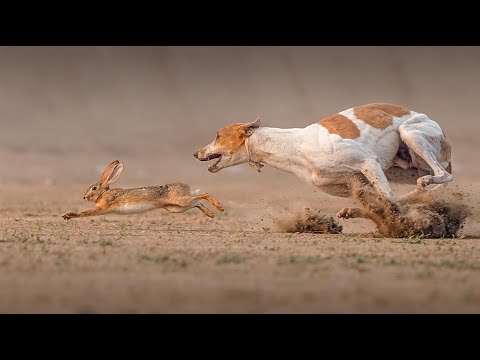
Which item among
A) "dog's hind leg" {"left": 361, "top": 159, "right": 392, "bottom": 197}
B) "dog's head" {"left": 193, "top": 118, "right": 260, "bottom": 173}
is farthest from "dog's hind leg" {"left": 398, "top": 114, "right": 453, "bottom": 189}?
"dog's head" {"left": 193, "top": 118, "right": 260, "bottom": 173}

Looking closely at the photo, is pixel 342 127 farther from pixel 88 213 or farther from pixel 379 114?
pixel 88 213

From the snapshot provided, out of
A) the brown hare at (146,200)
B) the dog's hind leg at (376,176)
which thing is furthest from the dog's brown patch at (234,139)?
the dog's hind leg at (376,176)

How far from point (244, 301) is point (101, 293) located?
1.00 metres

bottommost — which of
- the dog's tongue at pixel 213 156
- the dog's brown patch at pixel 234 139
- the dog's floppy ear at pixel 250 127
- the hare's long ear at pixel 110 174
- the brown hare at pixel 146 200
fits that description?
the brown hare at pixel 146 200

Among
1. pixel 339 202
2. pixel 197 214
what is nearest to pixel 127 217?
pixel 197 214

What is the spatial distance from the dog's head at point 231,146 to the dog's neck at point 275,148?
7 centimetres

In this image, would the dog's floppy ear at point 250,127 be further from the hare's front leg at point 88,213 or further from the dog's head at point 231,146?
the hare's front leg at point 88,213

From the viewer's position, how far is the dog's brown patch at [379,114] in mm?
9836

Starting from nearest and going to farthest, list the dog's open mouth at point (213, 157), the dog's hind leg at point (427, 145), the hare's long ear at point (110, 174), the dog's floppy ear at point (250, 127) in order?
the dog's hind leg at point (427, 145) < the dog's floppy ear at point (250, 127) < the dog's open mouth at point (213, 157) < the hare's long ear at point (110, 174)

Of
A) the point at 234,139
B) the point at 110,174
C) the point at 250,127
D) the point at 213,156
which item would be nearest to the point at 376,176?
the point at 250,127

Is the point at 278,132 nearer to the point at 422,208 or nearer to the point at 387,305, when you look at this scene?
the point at 422,208

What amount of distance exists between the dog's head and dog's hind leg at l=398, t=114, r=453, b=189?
1.75 meters

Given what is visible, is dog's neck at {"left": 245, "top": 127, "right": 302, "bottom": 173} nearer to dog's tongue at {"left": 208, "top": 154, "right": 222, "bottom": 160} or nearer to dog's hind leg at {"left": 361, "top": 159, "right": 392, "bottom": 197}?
dog's tongue at {"left": 208, "top": 154, "right": 222, "bottom": 160}

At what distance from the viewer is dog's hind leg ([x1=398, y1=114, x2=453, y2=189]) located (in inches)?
376
